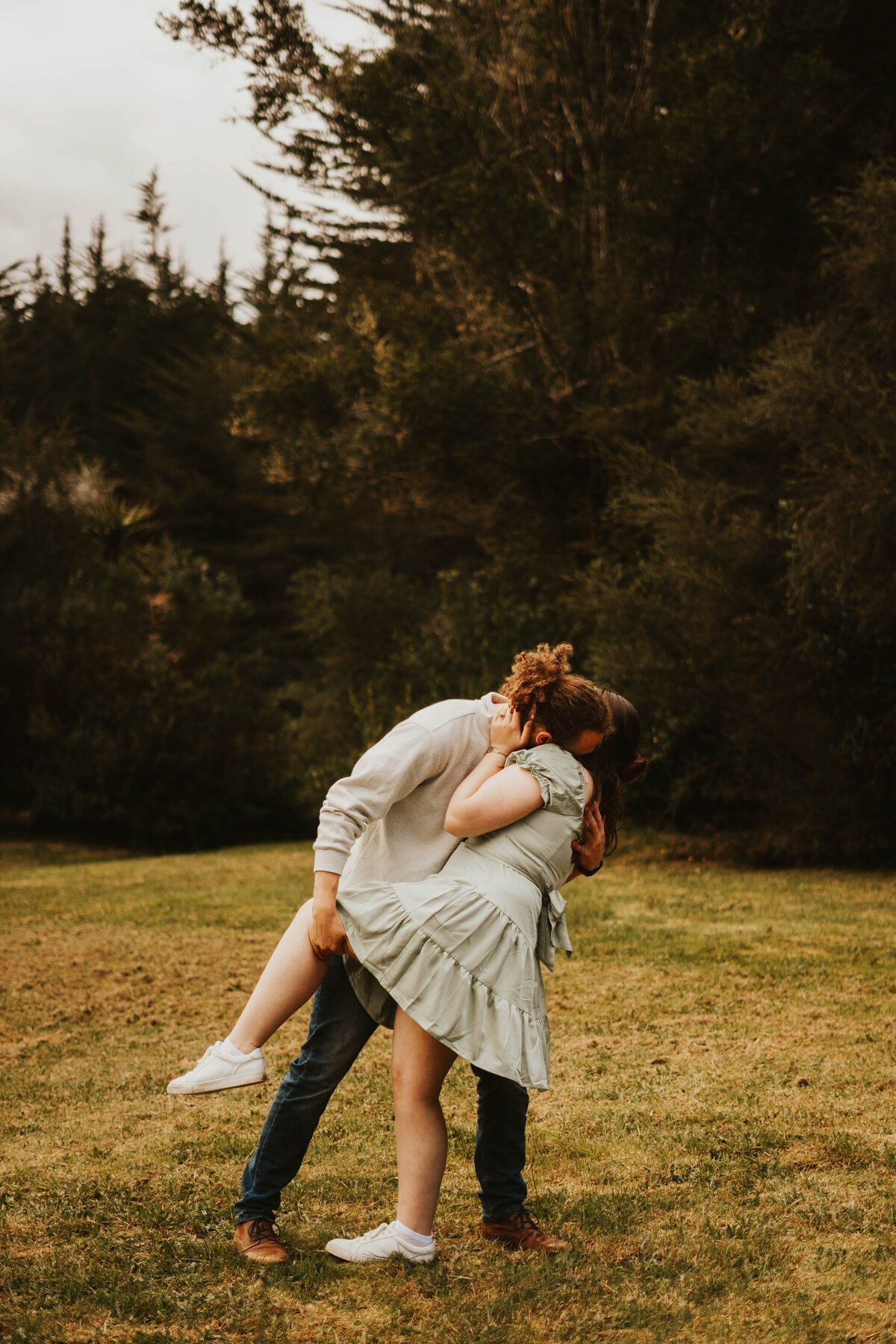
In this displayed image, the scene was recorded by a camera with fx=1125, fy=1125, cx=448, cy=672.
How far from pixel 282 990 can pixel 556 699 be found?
1.03 m

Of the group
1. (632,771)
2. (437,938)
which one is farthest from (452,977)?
(632,771)

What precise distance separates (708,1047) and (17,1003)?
3.95 metres

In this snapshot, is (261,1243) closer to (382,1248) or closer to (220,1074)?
(382,1248)

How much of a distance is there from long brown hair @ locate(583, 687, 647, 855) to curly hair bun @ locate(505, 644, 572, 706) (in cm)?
20

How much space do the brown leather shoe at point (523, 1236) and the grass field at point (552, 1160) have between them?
78 mm

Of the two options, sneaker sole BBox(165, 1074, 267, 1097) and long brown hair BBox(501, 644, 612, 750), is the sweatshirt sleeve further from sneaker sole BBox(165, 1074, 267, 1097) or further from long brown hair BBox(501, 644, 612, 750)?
sneaker sole BBox(165, 1074, 267, 1097)

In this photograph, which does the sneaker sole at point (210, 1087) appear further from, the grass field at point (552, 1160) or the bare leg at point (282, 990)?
the grass field at point (552, 1160)

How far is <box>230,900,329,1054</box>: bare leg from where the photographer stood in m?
2.87

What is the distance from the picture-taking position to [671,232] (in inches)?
522

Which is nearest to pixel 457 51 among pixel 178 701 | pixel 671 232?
pixel 671 232

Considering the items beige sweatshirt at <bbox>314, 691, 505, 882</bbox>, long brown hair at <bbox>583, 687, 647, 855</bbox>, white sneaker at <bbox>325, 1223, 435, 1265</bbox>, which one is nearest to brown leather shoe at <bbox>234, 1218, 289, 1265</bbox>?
white sneaker at <bbox>325, 1223, 435, 1265</bbox>

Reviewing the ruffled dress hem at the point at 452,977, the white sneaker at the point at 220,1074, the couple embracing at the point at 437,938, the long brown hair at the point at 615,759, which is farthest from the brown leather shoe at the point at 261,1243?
the long brown hair at the point at 615,759

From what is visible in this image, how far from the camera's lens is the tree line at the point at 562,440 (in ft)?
35.1

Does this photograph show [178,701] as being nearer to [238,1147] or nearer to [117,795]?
[117,795]
